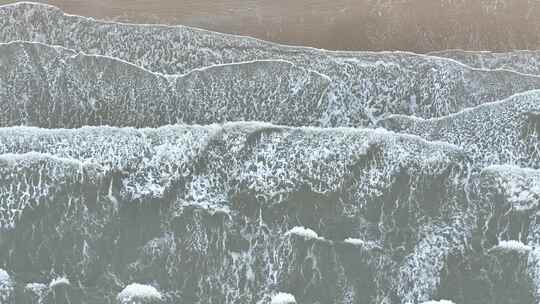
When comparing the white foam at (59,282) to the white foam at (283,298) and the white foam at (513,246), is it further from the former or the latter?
the white foam at (513,246)

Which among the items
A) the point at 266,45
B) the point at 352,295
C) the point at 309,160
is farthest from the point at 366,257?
the point at 266,45

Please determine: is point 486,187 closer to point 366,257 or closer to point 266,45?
point 366,257

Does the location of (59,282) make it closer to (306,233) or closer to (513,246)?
(306,233)

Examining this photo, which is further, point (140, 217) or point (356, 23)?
point (356, 23)

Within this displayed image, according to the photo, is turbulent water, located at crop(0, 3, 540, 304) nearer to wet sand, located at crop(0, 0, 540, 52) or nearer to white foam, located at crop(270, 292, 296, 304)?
white foam, located at crop(270, 292, 296, 304)

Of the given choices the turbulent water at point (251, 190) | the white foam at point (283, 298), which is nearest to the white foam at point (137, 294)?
the turbulent water at point (251, 190)
